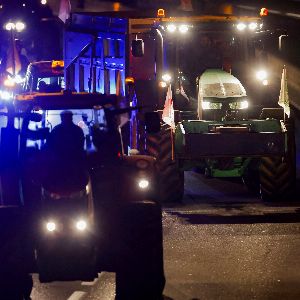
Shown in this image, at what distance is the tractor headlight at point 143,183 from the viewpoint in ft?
28.1

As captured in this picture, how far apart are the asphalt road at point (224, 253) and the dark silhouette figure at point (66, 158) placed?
6.38 ft

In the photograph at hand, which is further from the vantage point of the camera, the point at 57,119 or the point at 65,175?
the point at 57,119

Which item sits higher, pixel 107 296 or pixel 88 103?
pixel 88 103

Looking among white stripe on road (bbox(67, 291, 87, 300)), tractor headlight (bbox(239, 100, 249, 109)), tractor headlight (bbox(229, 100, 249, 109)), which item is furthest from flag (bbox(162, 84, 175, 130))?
white stripe on road (bbox(67, 291, 87, 300))

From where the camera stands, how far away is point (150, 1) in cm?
4281

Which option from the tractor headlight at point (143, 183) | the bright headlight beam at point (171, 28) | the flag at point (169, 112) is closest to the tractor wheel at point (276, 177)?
the flag at point (169, 112)

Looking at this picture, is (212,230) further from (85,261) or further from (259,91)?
(85,261)

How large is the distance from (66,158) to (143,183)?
0.97 meters

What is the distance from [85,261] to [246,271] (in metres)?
3.49

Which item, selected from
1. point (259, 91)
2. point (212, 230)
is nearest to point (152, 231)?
point (212, 230)

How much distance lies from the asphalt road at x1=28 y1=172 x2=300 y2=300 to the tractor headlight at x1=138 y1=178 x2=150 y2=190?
142cm

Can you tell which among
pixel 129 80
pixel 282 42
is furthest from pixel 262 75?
pixel 129 80

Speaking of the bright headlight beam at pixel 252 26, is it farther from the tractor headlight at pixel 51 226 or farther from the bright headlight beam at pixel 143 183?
the tractor headlight at pixel 51 226

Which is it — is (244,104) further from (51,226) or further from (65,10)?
(51,226)
